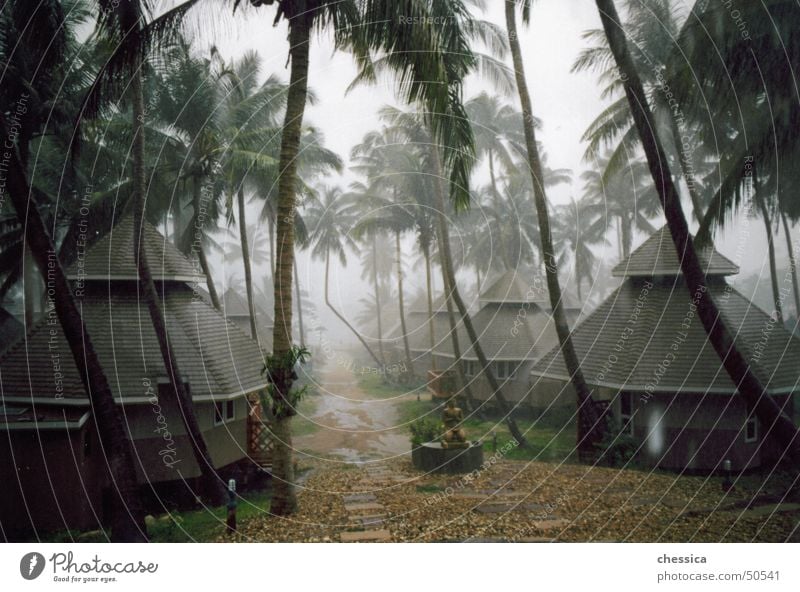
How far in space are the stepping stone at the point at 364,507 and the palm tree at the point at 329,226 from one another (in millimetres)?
1621

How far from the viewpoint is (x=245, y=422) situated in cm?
481

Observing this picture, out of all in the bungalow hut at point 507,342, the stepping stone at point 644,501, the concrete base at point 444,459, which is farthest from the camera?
the bungalow hut at point 507,342

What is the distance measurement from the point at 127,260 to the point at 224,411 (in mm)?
1795

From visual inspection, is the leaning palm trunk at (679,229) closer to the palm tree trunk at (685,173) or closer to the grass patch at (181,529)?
the palm tree trunk at (685,173)

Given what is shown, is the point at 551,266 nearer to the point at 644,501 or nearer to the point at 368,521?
the point at 644,501

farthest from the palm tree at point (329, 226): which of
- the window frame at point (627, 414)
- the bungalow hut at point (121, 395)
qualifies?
the window frame at point (627, 414)

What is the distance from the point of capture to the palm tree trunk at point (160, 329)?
403 cm

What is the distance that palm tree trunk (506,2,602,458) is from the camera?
437cm

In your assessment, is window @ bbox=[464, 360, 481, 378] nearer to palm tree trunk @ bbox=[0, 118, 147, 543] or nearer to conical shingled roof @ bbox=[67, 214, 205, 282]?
conical shingled roof @ bbox=[67, 214, 205, 282]

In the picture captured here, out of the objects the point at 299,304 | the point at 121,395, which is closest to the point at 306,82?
the point at 299,304

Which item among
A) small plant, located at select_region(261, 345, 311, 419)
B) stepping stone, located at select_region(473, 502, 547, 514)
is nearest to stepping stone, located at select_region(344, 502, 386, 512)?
stepping stone, located at select_region(473, 502, 547, 514)

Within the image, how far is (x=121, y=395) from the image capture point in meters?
4.17

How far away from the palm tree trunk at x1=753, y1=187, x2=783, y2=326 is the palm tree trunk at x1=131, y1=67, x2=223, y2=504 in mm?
5225
